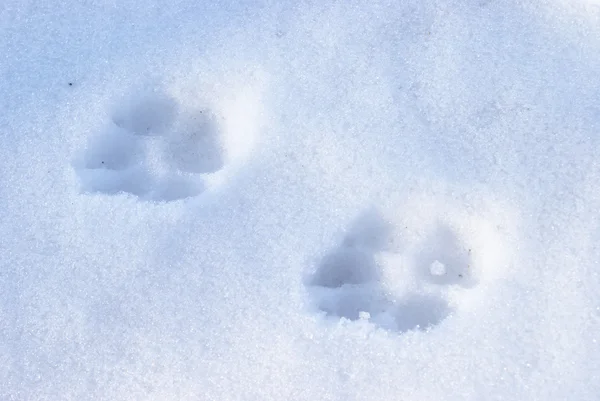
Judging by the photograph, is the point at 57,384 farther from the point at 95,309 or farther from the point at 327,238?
the point at 327,238

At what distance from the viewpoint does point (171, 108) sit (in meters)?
1.45

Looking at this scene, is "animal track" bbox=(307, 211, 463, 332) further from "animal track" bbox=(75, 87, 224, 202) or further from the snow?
"animal track" bbox=(75, 87, 224, 202)

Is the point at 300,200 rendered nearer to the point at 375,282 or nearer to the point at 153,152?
the point at 375,282

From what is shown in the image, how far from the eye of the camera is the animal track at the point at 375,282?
1.26m

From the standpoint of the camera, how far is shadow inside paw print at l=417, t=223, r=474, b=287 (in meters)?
1.28

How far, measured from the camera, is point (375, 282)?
130cm

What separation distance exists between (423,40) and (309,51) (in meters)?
0.26

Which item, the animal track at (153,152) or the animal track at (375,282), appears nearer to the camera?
the animal track at (375,282)

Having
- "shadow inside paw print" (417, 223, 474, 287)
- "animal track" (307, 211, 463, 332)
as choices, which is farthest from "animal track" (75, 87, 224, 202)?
"shadow inside paw print" (417, 223, 474, 287)

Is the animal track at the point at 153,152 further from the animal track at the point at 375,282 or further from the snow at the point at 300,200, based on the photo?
the animal track at the point at 375,282

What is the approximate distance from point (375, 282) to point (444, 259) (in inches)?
5.9

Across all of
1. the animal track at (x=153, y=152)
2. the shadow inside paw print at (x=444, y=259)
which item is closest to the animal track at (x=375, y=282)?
the shadow inside paw print at (x=444, y=259)

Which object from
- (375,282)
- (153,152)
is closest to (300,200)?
(375,282)

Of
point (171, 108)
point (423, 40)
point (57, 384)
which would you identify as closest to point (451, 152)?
point (423, 40)
